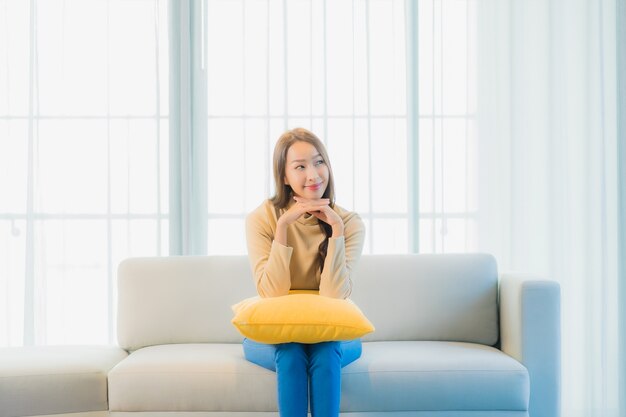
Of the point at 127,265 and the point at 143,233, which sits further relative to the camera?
the point at 143,233

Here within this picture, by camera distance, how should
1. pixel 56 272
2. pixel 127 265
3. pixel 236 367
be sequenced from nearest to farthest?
pixel 236 367, pixel 127 265, pixel 56 272

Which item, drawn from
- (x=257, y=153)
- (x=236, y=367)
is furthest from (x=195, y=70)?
(x=236, y=367)

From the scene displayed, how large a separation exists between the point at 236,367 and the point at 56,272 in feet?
4.79

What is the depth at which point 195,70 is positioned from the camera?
3.70 m

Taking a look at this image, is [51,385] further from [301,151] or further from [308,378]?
[301,151]

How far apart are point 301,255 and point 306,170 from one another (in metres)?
0.32

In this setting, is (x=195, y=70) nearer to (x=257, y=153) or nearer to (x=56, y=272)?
(x=257, y=153)

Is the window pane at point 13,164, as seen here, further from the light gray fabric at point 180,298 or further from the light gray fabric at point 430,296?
the light gray fabric at point 430,296

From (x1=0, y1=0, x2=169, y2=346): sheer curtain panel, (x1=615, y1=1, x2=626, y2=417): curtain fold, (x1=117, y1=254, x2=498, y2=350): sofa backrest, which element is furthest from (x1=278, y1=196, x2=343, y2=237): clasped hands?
(x1=615, y1=1, x2=626, y2=417): curtain fold

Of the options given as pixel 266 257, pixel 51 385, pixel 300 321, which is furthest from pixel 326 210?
pixel 51 385

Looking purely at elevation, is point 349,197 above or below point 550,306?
above

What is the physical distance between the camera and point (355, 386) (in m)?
2.57

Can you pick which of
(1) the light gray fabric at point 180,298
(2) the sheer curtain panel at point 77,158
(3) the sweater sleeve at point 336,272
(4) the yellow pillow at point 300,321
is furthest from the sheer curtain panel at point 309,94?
(4) the yellow pillow at point 300,321

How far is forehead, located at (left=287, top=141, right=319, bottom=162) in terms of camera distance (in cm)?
262
